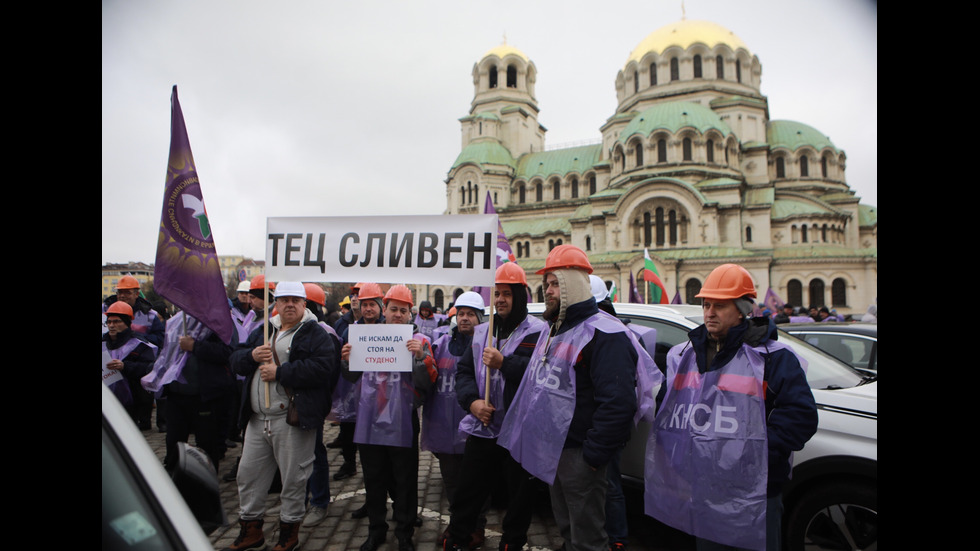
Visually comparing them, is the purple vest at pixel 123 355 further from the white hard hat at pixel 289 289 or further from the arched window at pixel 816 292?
the arched window at pixel 816 292

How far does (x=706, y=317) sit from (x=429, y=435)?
8.33 ft

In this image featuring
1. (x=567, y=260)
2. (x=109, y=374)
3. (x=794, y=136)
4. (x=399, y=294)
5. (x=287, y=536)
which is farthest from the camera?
(x=794, y=136)

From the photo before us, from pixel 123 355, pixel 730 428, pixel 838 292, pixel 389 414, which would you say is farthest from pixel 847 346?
pixel 838 292

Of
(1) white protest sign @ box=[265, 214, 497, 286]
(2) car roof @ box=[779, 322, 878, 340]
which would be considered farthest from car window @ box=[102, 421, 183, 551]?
(2) car roof @ box=[779, 322, 878, 340]

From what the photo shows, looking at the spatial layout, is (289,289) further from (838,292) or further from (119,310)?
(838,292)

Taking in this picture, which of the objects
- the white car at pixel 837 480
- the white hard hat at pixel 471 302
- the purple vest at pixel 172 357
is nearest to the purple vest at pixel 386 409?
the white hard hat at pixel 471 302

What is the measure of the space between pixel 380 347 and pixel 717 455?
2.61m

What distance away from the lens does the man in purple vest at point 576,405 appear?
2877 mm

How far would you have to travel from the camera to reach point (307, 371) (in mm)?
3900

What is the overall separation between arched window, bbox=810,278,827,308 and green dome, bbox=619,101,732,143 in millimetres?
13193

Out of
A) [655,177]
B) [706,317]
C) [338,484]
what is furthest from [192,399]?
[655,177]

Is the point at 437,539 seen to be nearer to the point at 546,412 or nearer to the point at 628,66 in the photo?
the point at 546,412

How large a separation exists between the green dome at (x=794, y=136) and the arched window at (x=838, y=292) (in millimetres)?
14033

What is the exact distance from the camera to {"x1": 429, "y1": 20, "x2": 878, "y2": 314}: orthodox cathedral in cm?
3619
